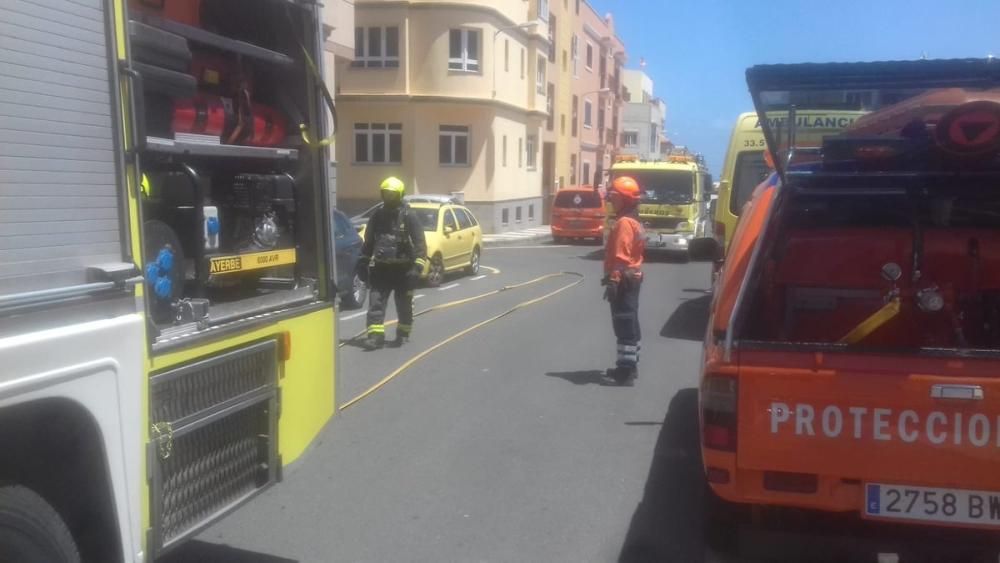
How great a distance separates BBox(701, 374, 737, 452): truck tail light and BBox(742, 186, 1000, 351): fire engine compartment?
2.34 ft

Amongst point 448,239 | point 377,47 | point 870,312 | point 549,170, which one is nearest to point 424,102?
point 377,47

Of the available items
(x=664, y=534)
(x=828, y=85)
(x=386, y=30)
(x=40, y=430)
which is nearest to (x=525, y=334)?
(x=664, y=534)

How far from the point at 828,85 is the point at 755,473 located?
5.87 ft

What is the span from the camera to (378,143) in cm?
3262

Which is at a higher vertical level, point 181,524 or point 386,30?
point 386,30

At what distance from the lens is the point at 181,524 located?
12.5ft

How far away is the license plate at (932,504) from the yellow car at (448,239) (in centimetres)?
1358

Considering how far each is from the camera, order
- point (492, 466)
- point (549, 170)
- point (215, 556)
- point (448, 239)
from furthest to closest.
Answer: point (549, 170), point (448, 239), point (492, 466), point (215, 556)

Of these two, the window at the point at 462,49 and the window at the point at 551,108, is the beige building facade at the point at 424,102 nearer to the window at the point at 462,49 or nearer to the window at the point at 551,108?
the window at the point at 462,49

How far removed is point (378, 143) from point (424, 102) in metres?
2.01

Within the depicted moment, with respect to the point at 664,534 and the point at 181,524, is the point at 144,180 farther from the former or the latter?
the point at 664,534

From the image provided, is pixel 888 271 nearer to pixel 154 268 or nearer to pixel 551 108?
pixel 154 268

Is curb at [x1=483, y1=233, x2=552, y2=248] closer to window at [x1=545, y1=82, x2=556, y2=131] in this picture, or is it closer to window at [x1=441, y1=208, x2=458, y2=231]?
window at [x1=545, y1=82, x2=556, y2=131]

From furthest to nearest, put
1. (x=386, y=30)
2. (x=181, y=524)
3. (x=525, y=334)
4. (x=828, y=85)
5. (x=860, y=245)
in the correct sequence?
(x=386, y=30)
(x=525, y=334)
(x=860, y=245)
(x=828, y=85)
(x=181, y=524)
